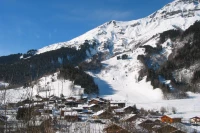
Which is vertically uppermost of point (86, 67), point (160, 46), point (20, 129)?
point (160, 46)

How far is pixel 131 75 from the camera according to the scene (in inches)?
5084

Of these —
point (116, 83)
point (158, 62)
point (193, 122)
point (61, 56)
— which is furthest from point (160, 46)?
point (193, 122)

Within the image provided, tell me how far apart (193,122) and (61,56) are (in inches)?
5562

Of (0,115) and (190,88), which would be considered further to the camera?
(190,88)

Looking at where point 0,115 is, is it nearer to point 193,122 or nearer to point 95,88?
point 193,122

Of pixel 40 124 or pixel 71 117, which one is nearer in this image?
pixel 40 124

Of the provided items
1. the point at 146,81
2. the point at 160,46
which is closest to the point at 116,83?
the point at 146,81

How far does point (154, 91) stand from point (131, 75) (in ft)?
104

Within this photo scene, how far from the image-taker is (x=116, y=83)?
117625 millimetres

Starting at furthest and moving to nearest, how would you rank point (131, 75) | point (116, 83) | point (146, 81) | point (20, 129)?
point (131, 75), point (116, 83), point (146, 81), point (20, 129)

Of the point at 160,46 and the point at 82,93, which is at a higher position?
the point at 160,46

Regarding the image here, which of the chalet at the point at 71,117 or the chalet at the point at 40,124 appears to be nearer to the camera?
the chalet at the point at 40,124

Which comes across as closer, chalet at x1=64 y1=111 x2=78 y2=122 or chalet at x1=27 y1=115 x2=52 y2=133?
chalet at x1=27 y1=115 x2=52 y2=133

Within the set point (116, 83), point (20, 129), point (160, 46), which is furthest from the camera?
→ point (160, 46)
